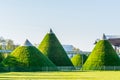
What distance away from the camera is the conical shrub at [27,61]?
3413 inches

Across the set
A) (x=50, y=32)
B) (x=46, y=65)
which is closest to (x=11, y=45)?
(x=50, y=32)

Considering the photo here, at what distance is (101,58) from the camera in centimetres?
9794

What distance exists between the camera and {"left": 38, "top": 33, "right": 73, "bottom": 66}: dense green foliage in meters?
98.8

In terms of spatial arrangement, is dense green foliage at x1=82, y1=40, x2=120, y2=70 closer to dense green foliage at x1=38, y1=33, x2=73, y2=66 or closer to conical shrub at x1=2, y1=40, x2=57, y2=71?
dense green foliage at x1=38, y1=33, x2=73, y2=66

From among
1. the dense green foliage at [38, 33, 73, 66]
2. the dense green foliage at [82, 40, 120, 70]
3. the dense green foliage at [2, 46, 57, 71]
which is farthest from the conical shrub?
the dense green foliage at [82, 40, 120, 70]

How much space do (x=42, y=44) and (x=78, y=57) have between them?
1589 centimetres

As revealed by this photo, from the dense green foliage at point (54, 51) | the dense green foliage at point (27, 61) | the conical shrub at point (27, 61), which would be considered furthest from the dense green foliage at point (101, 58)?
the dense green foliage at point (27, 61)

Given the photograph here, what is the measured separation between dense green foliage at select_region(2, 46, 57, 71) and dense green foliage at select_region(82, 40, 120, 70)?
11.1m

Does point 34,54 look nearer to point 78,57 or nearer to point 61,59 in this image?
point 61,59

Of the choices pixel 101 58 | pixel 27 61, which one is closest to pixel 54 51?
pixel 101 58

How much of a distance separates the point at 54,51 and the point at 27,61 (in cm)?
1186

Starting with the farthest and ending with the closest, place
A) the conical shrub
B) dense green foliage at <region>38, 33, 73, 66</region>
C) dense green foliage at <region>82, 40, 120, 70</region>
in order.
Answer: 1. dense green foliage at <region>38, 33, 73, 66</region>
2. dense green foliage at <region>82, 40, 120, 70</region>
3. the conical shrub

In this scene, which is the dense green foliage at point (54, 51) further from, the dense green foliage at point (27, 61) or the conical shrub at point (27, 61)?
the dense green foliage at point (27, 61)

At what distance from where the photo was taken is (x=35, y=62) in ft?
294
